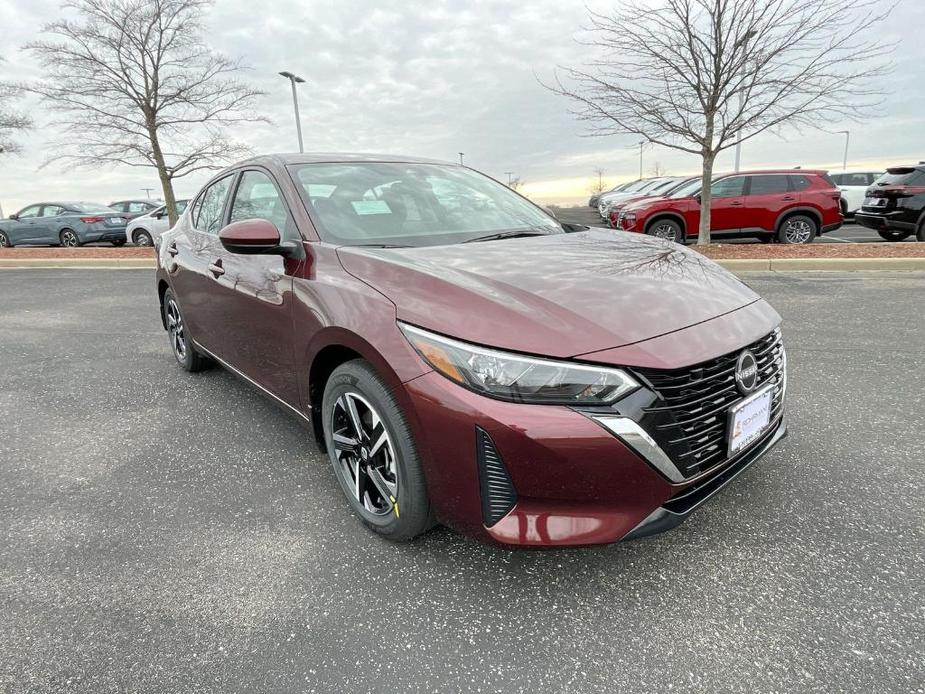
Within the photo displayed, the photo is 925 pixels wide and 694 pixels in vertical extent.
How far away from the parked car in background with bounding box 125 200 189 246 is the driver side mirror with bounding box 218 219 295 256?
48.4 ft

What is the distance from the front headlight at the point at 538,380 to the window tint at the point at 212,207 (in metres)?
2.47

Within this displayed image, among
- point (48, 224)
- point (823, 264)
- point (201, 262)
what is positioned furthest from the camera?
point (48, 224)

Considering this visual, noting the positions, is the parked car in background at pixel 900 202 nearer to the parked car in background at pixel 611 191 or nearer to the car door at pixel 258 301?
the car door at pixel 258 301

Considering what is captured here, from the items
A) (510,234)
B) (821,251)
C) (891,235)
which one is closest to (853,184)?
(891,235)

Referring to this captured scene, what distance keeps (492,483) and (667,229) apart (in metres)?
11.1

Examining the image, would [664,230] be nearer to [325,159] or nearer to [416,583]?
[325,159]

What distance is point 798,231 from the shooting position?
36.7ft

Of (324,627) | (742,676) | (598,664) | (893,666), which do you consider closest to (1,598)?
(324,627)

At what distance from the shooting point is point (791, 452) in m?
2.84

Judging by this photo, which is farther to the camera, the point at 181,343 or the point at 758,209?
the point at 758,209

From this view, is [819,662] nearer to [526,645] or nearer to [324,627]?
[526,645]

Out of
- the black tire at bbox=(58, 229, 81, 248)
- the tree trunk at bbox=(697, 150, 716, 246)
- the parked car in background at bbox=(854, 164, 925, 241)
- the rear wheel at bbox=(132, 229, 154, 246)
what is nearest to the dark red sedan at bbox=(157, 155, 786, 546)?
the tree trunk at bbox=(697, 150, 716, 246)

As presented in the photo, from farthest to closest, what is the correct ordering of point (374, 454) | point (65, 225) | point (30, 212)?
point (30, 212), point (65, 225), point (374, 454)

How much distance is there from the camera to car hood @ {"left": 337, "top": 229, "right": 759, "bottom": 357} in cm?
175
